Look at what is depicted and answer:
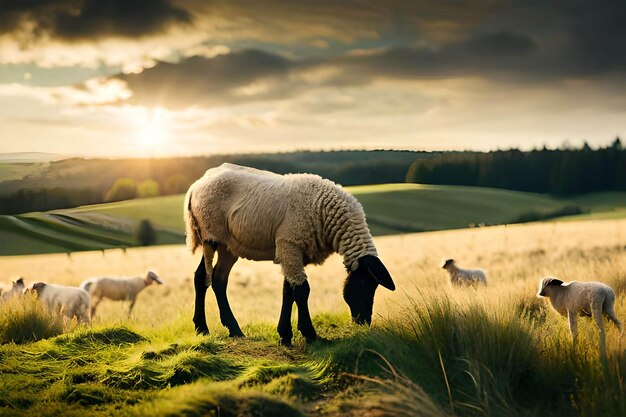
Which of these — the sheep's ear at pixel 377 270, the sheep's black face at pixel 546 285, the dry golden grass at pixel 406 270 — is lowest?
the dry golden grass at pixel 406 270

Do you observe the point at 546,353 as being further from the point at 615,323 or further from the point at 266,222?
the point at 266,222

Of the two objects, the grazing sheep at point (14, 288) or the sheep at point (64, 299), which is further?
the grazing sheep at point (14, 288)

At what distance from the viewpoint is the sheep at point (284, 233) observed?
32.6 feet

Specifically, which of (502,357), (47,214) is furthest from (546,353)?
(47,214)

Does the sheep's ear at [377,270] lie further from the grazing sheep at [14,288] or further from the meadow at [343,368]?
the grazing sheep at [14,288]

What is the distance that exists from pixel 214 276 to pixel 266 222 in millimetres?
1688

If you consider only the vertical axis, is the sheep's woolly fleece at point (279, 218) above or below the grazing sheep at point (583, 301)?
above

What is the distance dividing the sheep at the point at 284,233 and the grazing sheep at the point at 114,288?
222 inches

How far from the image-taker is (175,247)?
34375 millimetres

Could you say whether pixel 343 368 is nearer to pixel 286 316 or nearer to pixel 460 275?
pixel 286 316

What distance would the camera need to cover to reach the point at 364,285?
988 centimetres

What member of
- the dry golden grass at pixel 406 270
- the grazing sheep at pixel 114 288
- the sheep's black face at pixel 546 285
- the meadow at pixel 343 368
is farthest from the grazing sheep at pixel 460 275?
the grazing sheep at pixel 114 288

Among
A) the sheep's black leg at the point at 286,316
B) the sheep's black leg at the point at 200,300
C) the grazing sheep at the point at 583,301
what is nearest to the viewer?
the grazing sheep at the point at 583,301

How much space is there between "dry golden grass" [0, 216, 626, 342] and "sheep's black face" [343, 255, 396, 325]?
0.35 meters
